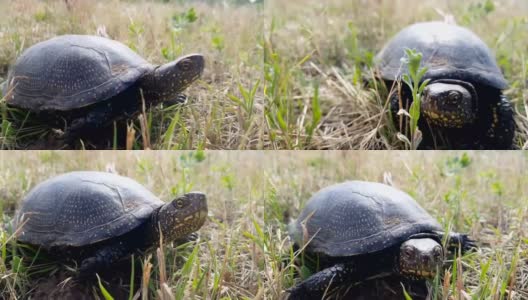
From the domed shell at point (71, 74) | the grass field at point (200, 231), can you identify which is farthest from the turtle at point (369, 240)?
the domed shell at point (71, 74)

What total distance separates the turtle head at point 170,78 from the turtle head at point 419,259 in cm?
128

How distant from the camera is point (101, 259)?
232cm

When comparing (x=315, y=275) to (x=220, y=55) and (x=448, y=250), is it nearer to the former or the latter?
(x=448, y=250)

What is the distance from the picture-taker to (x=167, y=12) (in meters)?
3.13

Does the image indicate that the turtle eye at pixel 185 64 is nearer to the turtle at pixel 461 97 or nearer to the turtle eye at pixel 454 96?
the turtle at pixel 461 97

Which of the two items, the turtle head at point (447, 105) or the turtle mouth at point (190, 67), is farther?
the turtle mouth at point (190, 67)

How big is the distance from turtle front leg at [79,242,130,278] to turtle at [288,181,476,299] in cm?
77

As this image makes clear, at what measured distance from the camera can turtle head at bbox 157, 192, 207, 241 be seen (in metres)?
2.44

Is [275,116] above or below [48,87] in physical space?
below

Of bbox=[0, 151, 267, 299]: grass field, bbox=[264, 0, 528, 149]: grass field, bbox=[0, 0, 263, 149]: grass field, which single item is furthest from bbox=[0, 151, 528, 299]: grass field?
bbox=[264, 0, 528, 149]: grass field

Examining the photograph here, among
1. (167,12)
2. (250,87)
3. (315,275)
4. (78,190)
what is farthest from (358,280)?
(167,12)

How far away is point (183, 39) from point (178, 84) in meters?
0.52

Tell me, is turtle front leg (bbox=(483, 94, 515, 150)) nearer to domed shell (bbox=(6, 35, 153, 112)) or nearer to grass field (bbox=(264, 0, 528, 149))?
grass field (bbox=(264, 0, 528, 149))

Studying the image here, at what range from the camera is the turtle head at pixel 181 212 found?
8.01 feet
